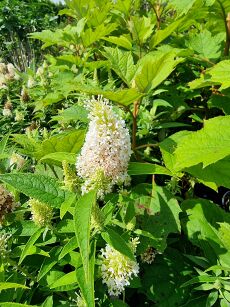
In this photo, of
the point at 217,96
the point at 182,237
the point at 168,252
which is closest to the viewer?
the point at 168,252

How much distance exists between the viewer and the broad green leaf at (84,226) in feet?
3.56

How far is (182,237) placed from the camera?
1.92m

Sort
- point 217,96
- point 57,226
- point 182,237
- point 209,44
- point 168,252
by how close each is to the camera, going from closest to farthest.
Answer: point 57,226 < point 168,252 < point 182,237 < point 217,96 < point 209,44

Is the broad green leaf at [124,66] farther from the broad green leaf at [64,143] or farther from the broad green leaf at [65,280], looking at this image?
the broad green leaf at [65,280]

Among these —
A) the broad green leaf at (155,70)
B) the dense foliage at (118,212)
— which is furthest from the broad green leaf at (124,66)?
the broad green leaf at (155,70)

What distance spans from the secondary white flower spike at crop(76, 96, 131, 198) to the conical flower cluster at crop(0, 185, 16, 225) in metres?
0.40

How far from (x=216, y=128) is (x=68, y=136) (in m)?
0.59

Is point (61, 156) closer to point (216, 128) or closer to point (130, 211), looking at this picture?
point (130, 211)

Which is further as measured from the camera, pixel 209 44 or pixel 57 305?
pixel 209 44

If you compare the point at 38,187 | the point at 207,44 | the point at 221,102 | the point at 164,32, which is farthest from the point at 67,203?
the point at 207,44

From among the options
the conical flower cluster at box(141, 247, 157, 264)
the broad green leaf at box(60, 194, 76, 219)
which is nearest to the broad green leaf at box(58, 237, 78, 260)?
the broad green leaf at box(60, 194, 76, 219)

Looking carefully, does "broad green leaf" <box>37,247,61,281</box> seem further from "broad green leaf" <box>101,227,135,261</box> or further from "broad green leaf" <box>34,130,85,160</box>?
"broad green leaf" <box>34,130,85,160</box>

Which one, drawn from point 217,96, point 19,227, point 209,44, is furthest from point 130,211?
point 209,44

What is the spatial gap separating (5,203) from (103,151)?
0.53m
